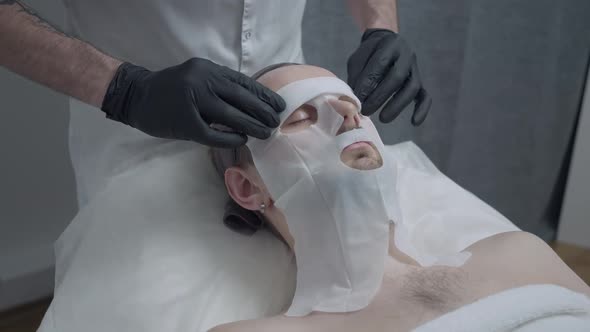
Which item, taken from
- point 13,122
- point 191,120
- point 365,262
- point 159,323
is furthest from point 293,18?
point 13,122

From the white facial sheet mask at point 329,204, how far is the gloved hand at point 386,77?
0.14 meters

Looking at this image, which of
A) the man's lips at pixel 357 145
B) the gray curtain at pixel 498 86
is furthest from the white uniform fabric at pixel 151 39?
the gray curtain at pixel 498 86

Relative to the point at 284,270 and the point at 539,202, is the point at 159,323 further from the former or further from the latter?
the point at 539,202

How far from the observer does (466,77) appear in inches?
95.0

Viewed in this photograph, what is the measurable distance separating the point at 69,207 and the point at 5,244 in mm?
242

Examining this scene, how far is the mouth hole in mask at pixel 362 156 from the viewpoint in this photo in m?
1.05

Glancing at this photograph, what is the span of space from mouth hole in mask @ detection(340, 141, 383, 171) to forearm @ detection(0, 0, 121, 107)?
0.45 meters

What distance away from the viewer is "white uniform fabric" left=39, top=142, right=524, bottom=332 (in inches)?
44.0

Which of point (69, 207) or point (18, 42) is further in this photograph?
point (69, 207)

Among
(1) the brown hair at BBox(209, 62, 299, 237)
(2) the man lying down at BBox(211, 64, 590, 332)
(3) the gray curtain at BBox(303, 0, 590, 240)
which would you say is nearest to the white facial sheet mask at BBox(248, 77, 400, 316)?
(2) the man lying down at BBox(211, 64, 590, 332)

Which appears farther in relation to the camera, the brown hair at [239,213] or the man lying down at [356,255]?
the brown hair at [239,213]

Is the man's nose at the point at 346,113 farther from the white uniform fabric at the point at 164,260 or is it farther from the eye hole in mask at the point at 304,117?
the white uniform fabric at the point at 164,260

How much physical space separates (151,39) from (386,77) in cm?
52

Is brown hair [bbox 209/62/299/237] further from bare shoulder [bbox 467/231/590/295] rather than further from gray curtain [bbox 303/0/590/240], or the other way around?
gray curtain [bbox 303/0/590/240]
